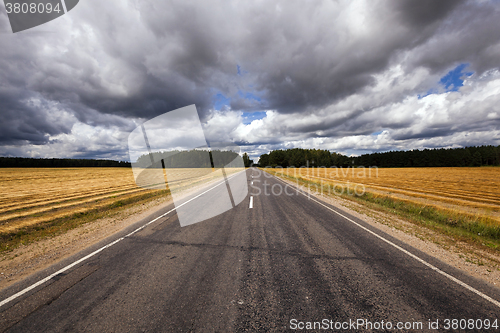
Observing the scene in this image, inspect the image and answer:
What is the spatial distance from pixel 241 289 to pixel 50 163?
452 feet

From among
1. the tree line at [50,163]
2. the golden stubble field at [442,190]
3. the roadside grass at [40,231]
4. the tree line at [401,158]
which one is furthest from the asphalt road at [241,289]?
the tree line at [50,163]

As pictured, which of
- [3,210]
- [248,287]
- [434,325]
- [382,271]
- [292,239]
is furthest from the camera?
[3,210]

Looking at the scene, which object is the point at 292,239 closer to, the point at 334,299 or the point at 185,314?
the point at 334,299

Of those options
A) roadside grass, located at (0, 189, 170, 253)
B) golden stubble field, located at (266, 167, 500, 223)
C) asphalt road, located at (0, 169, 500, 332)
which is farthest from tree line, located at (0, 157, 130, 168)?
asphalt road, located at (0, 169, 500, 332)

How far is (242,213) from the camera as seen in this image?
9.16 meters

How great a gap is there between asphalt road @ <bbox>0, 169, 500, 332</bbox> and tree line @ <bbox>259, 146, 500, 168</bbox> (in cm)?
11261

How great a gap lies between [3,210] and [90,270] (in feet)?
40.9

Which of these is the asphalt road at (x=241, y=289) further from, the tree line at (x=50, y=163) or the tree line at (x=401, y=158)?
the tree line at (x=50, y=163)

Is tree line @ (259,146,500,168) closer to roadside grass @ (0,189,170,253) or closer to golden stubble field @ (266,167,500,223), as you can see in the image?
golden stubble field @ (266,167,500,223)

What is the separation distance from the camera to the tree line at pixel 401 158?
3702 inches

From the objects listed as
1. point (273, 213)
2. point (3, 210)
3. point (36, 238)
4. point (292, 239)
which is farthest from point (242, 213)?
point (3, 210)

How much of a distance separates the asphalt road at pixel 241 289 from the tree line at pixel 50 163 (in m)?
123

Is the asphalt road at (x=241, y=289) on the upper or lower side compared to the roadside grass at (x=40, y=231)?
lower

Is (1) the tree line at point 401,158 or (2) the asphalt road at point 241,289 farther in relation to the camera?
(1) the tree line at point 401,158
